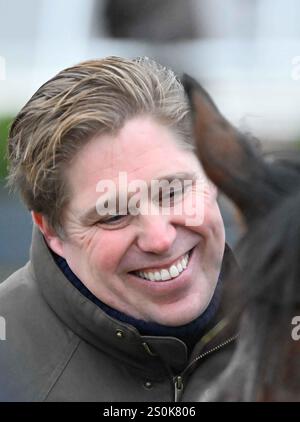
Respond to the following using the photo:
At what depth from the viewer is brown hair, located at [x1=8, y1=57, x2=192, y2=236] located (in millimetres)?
1325

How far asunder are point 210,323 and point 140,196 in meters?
0.24

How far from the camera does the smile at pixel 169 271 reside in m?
1.33

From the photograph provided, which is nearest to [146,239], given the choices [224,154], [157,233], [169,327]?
[157,233]

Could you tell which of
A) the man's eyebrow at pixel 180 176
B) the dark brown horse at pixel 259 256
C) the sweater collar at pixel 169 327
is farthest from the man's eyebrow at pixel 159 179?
the dark brown horse at pixel 259 256

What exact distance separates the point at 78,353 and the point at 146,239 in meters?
0.24

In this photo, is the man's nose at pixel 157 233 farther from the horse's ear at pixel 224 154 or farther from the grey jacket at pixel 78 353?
the horse's ear at pixel 224 154

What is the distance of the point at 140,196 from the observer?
1.31 m

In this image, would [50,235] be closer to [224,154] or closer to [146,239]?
[146,239]

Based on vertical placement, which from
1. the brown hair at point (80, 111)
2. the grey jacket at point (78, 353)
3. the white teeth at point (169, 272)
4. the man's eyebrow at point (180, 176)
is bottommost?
the grey jacket at point (78, 353)

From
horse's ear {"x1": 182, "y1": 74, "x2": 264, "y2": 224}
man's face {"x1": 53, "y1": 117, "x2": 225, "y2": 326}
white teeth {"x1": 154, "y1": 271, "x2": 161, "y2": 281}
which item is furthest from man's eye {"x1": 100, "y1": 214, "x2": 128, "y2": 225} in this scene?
horse's ear {"x1": 182, "y1": 74, "x2": 264, "y2": 224}

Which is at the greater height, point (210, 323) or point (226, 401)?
point (226, 401)
